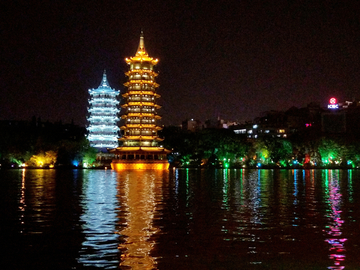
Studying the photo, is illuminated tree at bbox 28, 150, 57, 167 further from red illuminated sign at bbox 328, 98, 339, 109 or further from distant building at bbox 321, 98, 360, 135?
red illuminated sign at bbox 328, 98, 339, 109

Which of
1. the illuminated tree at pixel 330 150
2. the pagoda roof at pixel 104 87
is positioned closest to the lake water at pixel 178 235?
the illuminated tree at pixel 330 150

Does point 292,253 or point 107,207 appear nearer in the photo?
point 292,253

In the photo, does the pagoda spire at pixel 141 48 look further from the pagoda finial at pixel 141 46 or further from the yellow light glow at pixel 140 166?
the yellow light glow at pixel 140 166

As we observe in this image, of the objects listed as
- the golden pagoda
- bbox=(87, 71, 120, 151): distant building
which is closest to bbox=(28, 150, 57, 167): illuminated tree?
the golden pagoda

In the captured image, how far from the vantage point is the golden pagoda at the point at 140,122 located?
4331 inches

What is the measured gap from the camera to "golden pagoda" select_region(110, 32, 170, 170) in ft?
361

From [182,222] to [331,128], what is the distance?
14286cm

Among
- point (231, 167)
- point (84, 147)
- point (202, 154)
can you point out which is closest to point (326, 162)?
point (231, 167)

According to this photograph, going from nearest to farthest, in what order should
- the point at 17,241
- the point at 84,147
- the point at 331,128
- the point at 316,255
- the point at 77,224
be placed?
the point at 316,255
the point at 17,241
the point at 77,224
the point at 84,147
the point at 331,128

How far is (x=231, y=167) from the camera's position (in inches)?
4897

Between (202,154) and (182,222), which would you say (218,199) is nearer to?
(182,222)

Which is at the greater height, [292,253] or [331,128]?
[331,128]

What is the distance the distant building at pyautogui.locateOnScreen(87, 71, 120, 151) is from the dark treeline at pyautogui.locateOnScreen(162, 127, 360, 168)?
65.5 ft

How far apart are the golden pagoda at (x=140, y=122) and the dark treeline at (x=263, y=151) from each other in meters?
13.3
